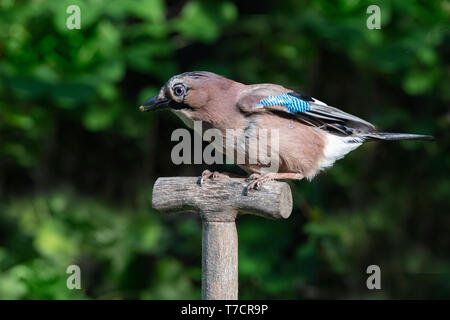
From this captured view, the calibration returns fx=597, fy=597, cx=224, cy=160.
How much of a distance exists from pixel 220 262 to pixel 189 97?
94 cm

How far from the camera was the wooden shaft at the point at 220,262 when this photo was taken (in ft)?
9.34

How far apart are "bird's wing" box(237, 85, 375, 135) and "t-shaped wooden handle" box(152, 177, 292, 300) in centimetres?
54

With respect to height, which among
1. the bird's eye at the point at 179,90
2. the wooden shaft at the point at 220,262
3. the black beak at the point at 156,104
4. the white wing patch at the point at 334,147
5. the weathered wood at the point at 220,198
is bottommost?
the wooden shaft at the point at 220,262

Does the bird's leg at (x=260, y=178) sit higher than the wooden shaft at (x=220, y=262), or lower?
higher

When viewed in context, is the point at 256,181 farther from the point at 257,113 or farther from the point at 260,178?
the point at 257,113

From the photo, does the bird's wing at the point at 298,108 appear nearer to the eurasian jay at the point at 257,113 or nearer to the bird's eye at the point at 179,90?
the eurasian jay at the point at 257,113

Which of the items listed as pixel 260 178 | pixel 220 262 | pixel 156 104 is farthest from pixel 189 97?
pixel 220 262

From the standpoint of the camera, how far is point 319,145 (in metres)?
3.46

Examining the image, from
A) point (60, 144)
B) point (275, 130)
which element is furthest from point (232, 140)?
point (60, 144)

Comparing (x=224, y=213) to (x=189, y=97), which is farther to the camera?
(x=189, y=97)

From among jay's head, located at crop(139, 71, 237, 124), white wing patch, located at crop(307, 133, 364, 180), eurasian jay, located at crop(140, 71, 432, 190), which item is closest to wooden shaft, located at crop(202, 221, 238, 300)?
eurasian jay, located at crop(140, 71, 432, 190)

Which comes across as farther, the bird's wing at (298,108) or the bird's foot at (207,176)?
the bird's wing at (298,108)

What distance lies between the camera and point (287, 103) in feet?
11.0

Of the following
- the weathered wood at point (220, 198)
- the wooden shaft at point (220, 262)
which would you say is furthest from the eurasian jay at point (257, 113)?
the wooden shaft at point (220, 262)
